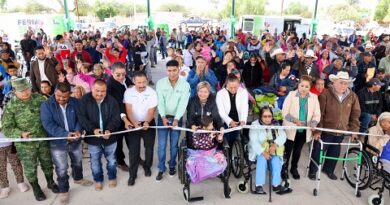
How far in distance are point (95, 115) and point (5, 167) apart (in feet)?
4.35

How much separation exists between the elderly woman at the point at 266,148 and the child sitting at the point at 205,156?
0.42m

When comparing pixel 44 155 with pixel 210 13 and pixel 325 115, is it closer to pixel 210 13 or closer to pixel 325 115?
pixel 325 115

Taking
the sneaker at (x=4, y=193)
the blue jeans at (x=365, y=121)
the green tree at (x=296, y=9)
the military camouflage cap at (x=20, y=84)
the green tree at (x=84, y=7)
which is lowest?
the sneaker at (x=4, y=193)

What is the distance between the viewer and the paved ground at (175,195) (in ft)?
12.4

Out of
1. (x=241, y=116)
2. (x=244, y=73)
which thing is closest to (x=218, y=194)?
(x=241, y=116)

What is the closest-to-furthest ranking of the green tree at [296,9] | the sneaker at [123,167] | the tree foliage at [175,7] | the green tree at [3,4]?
the sneaker at [123,167] → the green tree at [3,4] → the green tree at [296,9] → the tree foliage at [175,7]

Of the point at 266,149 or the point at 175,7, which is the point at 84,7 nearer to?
the point at 175,7

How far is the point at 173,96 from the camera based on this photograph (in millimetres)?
4039

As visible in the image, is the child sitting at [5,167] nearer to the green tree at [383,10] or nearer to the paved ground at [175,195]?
the paved ground at [175,195]

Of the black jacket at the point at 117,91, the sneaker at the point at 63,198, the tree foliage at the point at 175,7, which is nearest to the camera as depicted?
the sneaker at the point at 63,198

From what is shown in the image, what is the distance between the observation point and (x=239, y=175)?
4254 millimetres

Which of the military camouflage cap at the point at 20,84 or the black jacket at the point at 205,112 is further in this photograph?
the black jacket at the point at 205,112

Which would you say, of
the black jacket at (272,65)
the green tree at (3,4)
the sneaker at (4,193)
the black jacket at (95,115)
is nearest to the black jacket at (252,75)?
the black jacket at (272,65)

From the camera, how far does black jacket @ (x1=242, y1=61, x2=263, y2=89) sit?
6.26m
